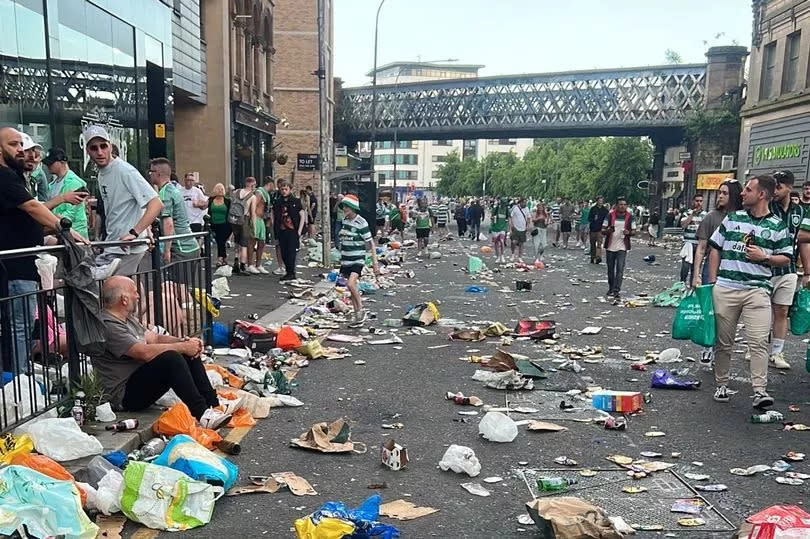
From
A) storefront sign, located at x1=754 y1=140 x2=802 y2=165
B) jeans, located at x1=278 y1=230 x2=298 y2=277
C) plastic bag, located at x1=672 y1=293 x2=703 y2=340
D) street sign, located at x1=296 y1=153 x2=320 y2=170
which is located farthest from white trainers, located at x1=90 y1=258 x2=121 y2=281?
storefront sign, located at x1=754 y1=140 x2=802 y2=165

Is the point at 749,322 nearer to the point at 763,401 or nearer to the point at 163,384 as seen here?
the point at 763,401

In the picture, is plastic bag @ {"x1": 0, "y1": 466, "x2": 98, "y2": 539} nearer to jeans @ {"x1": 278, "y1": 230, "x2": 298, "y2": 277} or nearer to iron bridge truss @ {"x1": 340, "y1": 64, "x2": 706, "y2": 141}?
jeans @ {"x1": 278, "y1": 230, "x2": 298, "y2": 277}

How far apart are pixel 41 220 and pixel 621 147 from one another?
51489 mm

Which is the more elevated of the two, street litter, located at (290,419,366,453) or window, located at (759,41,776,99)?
window, located at (759,41,776,99)

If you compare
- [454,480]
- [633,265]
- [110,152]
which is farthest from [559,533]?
[633,265]

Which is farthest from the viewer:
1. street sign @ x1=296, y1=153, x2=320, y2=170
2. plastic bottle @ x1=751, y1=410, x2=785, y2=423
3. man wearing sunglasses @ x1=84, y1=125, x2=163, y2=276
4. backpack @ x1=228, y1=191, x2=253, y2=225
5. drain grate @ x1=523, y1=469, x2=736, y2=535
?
street sign @ x1=296, y1=153, x2=320, y2=170

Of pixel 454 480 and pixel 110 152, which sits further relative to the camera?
pixel 110 152

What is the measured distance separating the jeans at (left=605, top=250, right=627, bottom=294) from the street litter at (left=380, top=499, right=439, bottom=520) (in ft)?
31.3

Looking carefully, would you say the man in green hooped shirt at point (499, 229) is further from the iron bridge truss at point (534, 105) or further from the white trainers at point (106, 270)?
the iron bridge truss at point (534, 105)

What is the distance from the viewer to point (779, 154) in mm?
28703

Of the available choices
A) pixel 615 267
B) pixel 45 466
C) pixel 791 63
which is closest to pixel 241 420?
pixel 45 466

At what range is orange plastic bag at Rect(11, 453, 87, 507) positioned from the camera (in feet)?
12.2

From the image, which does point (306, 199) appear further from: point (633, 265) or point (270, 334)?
point (270, 334)

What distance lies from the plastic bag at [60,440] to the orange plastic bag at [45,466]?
15.8 inches
